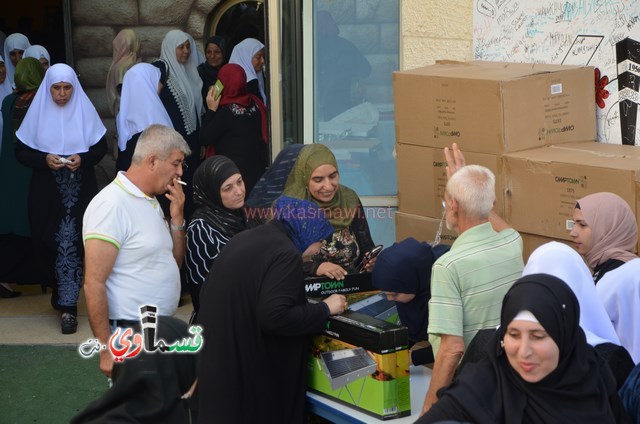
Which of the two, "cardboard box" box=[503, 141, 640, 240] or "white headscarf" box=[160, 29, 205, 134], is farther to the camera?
"white headscarf" box=[160, 29, 205, 134]

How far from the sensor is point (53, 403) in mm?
5969

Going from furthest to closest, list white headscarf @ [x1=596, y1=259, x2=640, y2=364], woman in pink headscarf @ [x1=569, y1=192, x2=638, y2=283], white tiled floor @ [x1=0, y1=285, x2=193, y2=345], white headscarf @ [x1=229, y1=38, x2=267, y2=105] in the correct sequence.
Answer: white headscarf @ [x1=229, y1=38, x2=267, y2=105]
white tiled floor @ [x1=0, y1=285, x2=193, y2=345]
woman in pink headscarf @ [x1=569, y1=192, x2=638, y2=283]
white headscarf @ [x1=596, y1=259, x2=640, y2=364]

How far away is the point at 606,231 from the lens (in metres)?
4.23

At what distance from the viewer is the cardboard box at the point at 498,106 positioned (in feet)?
15.9

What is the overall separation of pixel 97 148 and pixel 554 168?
139 inches

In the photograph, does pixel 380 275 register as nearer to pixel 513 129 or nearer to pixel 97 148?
pixel 513 129

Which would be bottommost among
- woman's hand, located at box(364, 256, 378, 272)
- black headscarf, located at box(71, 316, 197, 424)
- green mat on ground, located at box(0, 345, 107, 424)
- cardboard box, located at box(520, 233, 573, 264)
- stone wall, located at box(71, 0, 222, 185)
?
green mat on ground, located at box(0, 345, 107, 424)

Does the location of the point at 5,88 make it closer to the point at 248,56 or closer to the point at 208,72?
the point at 208,72

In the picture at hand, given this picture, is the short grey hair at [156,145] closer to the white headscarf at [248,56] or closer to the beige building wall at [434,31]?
the beige building wall at [434,31]

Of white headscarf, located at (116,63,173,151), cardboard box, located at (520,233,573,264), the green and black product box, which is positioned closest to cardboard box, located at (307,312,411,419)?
the green and black product box

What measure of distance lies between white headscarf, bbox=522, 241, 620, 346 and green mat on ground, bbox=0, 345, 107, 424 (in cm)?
320

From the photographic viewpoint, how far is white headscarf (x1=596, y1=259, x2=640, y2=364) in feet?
12.7

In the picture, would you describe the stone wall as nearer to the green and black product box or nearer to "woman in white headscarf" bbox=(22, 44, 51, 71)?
"woman in white headscarf" bbox=(22, 44, 51, 71)

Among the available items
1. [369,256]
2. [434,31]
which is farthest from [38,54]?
[369,256]
